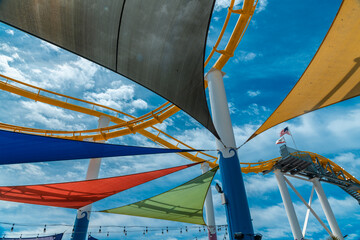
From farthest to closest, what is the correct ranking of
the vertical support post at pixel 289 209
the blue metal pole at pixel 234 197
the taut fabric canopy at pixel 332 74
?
the vertical support post at pixel 289 209 → the blue metal pole at pixel 234 197 → the taut fabric canopy at pixel 332 74

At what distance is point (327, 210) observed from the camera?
1367cm

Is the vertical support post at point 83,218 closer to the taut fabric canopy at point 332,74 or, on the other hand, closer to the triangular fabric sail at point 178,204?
the triangular fabric sail at point 178,204

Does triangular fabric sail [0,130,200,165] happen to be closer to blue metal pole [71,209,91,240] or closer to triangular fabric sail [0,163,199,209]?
triangular fabric sail [0,163,199,209]

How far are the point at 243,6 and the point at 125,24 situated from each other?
15.6ft

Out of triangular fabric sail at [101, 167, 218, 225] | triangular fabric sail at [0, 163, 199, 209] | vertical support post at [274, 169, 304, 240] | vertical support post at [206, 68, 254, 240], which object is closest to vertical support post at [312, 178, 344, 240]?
vertical support post at [274, 169, 304, 240]

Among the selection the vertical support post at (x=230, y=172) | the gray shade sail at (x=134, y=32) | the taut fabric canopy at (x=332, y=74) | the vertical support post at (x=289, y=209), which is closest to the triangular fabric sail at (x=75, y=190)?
the vertical support post at (x=230, y=172)

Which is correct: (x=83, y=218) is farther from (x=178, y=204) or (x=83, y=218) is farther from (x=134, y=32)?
(x=134, y=32)

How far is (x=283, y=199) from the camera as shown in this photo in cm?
1270

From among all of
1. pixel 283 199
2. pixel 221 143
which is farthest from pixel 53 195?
pixel 283 199

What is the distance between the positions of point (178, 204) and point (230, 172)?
134 inches

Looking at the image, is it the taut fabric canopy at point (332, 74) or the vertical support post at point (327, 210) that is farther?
the vertical support post at point (327, 210)

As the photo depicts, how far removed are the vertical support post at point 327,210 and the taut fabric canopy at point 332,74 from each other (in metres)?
11.7

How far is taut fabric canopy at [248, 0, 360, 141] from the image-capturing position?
3.74m

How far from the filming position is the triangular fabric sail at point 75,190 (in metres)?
6.65
